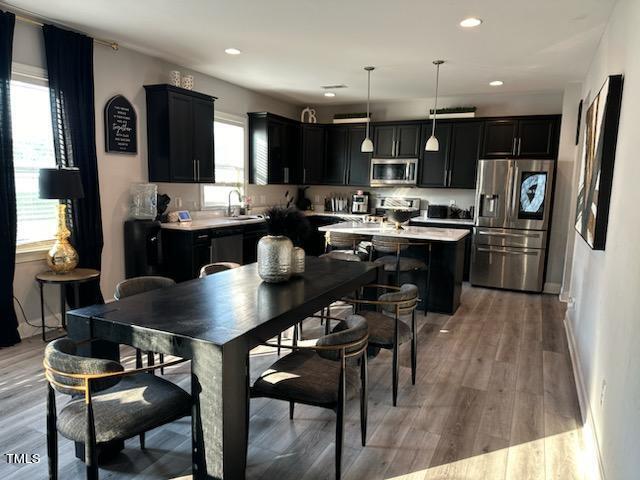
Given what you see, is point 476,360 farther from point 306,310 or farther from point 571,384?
point 306,310

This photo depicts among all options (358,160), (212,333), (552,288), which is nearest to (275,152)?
(358,160)

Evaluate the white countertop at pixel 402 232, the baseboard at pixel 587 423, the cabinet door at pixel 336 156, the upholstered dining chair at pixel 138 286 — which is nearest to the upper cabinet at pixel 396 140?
the cabinet door at pixel 336 156

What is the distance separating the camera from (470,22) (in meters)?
3.43

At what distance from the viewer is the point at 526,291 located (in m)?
5.81

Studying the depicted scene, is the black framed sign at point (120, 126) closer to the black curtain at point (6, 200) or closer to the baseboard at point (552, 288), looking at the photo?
the black curtain at point (6, 200)

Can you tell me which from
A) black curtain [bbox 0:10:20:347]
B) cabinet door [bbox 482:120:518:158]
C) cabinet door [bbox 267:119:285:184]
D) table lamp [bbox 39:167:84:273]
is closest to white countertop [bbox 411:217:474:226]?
cabinet door [bbox 482:120:518:158]

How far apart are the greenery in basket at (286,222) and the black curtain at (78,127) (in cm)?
243

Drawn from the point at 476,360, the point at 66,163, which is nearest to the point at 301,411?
the point at 476,360

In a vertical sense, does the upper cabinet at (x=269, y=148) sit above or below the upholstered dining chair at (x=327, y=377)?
above

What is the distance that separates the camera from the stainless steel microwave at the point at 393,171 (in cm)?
671

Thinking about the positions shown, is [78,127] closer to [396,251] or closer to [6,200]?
[6,200]

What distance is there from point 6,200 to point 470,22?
3.97 m

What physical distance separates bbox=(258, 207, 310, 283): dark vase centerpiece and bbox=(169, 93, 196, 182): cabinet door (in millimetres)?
2715

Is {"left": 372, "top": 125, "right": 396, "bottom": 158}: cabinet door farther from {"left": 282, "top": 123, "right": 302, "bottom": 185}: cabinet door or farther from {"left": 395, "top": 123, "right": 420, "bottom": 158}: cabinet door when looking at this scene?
{"left": 282, "top": 123, "right": 302, "bottom": 185}: cabinet door
